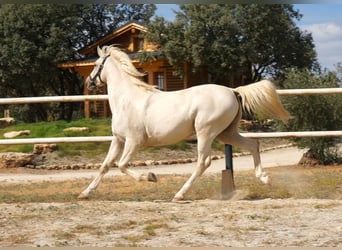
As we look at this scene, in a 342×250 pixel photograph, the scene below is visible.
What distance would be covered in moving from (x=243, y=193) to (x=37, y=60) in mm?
25359

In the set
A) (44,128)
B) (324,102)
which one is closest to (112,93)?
(324,102)

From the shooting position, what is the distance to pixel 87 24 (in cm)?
3500

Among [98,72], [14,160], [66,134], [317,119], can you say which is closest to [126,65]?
[98,72]

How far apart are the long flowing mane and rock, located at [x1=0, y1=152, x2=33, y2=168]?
704cm

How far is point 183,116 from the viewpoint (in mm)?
6590

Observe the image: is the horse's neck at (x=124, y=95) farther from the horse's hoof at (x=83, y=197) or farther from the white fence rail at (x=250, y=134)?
the horse's hoof at (x=83, y=197)

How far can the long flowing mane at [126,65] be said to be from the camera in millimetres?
7094

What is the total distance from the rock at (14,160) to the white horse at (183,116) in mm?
7314

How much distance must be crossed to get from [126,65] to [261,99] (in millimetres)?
1702

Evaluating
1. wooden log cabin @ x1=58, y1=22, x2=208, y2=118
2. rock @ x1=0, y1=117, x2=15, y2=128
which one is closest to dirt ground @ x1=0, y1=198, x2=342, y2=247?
rock @ x1=0, y1=117, x2=15, y2=128

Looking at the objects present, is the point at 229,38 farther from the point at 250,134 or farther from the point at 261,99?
the point at 261,99

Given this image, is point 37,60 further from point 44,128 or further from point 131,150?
point 131,150

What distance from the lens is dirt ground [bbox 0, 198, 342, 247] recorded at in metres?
4.21

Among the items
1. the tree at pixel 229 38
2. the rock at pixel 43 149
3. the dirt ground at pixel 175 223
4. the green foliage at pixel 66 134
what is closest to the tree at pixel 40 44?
the tree at pixel 229 38
